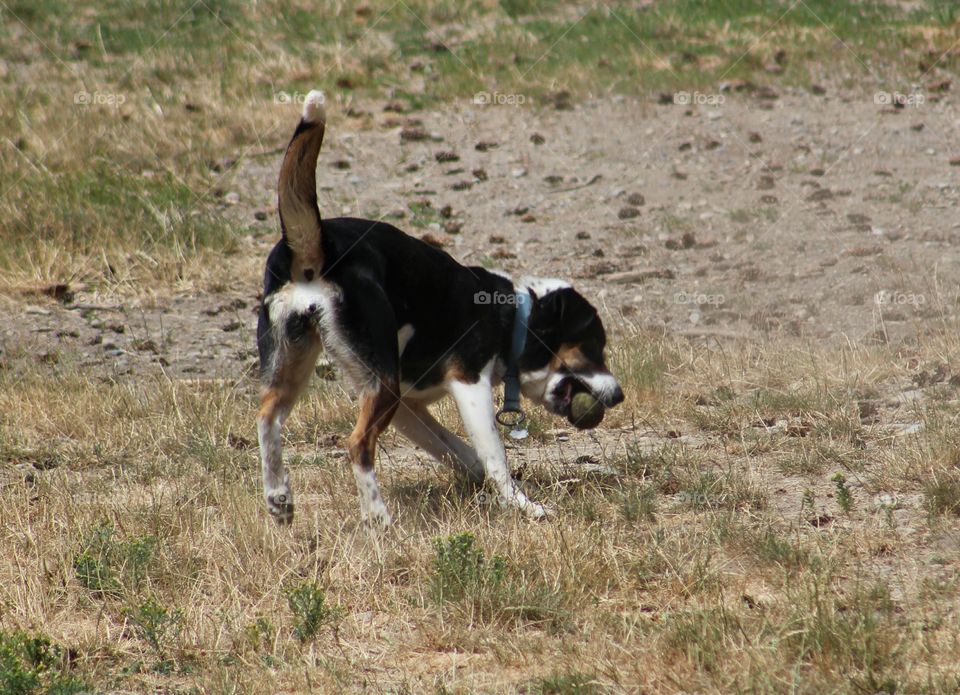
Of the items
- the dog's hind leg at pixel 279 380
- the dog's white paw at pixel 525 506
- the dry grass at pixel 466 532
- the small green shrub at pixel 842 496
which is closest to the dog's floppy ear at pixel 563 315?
the dry grass at pixel 466 532

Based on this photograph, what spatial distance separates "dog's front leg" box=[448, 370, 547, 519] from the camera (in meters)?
5.25

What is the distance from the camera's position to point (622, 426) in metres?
6.57

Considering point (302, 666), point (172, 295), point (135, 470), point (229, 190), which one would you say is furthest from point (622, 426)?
point (229, 190)

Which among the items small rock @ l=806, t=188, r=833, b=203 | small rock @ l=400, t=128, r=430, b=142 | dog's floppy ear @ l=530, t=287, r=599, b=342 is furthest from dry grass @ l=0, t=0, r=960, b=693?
small rock @ l=806, t=188, r=833, b=203

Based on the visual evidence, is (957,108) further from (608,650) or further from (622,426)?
(608,650)

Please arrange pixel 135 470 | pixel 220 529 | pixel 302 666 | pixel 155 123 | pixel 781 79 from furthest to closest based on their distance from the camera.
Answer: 1. pixel 781 79
2. pixel 155 123
3. pixel 135 470
4. pixel 220 529
5. pixel 302 666

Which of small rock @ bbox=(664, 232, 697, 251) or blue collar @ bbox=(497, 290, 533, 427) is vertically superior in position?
blue collar @ bbox=(497, 290, 533, 427)

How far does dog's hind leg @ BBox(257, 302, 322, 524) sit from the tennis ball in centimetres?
144

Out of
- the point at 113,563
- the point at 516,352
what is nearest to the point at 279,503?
the point at 113,563

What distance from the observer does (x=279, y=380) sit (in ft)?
15.8

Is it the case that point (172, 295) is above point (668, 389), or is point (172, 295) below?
below

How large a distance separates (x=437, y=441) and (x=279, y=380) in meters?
1.06

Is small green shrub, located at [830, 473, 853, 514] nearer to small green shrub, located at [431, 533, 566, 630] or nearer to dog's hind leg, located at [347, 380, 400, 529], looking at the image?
small green shrub, located at [431, 533, 566, 630]

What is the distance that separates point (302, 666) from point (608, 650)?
93cm
